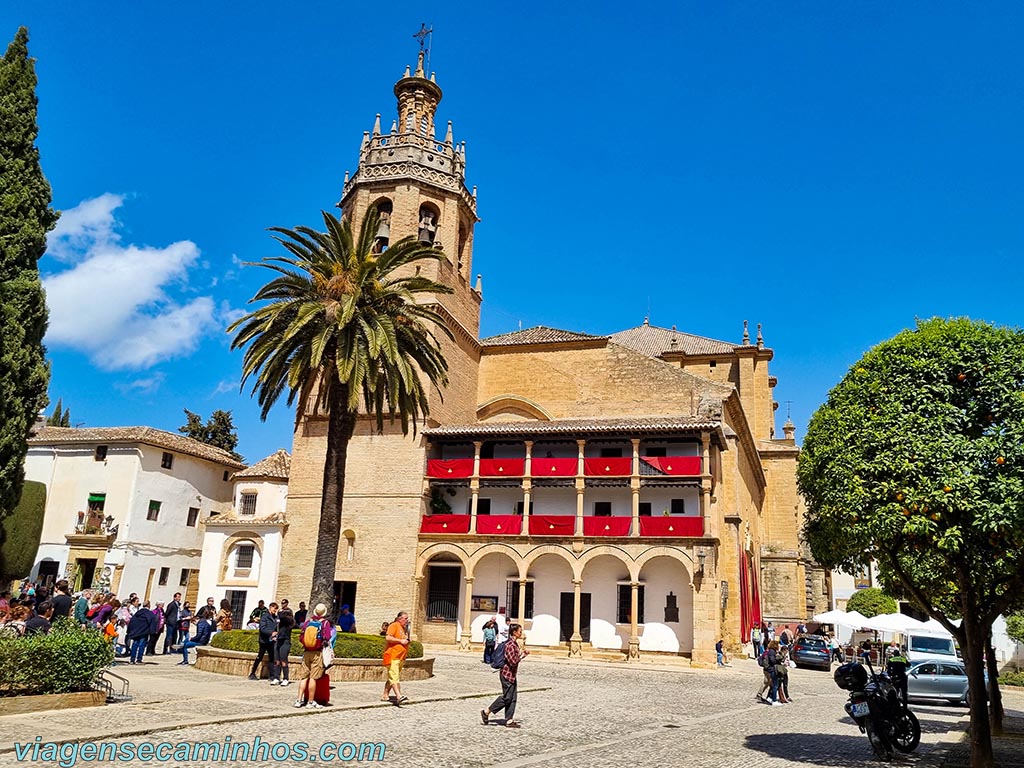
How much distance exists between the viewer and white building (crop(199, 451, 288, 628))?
35.8 m

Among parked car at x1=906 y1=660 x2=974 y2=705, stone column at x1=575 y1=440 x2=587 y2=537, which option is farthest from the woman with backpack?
parked car at x1=906 y1=660 x2=974 y2=705

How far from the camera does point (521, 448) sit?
115 ft

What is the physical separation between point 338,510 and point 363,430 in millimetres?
13972

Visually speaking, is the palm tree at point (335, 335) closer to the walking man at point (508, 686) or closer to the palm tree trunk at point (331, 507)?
the palm tree trunk at point (331, 507)

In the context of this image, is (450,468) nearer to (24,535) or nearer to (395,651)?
(24,535)

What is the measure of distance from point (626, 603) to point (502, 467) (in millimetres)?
7494

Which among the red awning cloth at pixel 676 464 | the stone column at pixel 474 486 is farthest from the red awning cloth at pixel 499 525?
the red awning cloth at pixel 676 464

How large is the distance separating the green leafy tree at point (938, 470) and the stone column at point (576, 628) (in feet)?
70.8

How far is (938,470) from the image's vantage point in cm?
943

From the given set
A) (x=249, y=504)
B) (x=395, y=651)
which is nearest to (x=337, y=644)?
(x=395, y=651)

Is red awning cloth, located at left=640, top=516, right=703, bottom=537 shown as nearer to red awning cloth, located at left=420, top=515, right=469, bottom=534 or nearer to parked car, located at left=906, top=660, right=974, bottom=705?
red awning cloth, located at left=420, top=515, right=469, bottom=534

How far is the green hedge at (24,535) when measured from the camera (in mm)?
33281

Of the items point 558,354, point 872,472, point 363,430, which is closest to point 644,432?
point 558,354

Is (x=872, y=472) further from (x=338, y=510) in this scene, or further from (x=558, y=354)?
(x=558, y=354)
